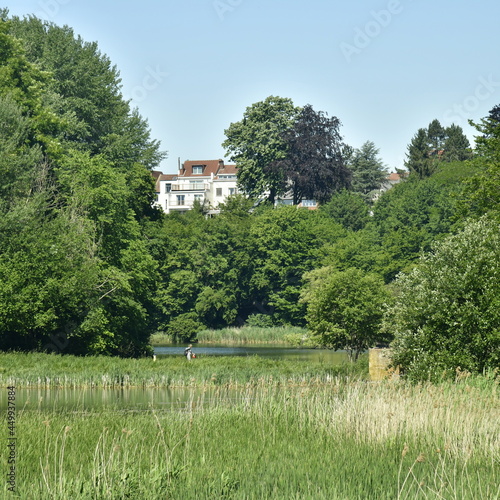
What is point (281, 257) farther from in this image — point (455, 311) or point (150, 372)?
point (455, 311)

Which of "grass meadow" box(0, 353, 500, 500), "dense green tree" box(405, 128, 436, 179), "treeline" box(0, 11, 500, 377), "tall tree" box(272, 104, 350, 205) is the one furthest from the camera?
"dense green tree" box(405, 128, 436, 179)

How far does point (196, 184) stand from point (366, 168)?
91.2ft

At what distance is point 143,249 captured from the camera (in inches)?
2096

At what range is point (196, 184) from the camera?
13050 cm

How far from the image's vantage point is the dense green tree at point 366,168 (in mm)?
111438

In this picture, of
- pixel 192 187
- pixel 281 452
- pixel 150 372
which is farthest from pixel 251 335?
pixel 281 452

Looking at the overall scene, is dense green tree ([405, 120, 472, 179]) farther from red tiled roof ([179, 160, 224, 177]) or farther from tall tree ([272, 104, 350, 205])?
red tiled roof ([179, 160, 224, 177])

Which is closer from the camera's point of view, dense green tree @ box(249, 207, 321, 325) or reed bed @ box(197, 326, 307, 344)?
reed bed @ box(197, 326, 307, 344)

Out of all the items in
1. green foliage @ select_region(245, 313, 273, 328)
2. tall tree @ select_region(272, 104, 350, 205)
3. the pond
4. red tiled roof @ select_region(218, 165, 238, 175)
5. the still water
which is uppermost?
red tiled roof @ select_region(218, 165, 238, 175)

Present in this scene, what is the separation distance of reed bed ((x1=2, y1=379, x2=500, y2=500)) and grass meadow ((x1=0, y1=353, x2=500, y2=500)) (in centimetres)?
3

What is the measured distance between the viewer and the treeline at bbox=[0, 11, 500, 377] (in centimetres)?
2766

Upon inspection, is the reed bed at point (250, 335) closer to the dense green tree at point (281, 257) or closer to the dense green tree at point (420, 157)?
the dense green tree at point (281, 257)

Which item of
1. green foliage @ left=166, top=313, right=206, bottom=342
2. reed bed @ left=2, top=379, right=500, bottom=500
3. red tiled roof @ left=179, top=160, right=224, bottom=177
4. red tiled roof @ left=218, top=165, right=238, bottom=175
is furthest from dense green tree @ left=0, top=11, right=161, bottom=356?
red tiled roof @ left=179, top=160, right=224, bottom=177

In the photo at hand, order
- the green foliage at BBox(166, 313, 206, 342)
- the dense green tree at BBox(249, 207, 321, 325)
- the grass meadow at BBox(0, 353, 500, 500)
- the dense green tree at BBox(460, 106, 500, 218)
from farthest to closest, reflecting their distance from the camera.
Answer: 1. the dense green tree at BBox(249, 207, 321, 325)
2. the green foliage at BBox(166, 313, 206, 342)
3. the dense green tree at BBox(460, 106, 500, 218)
4. the grass meadow at BBox(0, 353, 500, 500)
